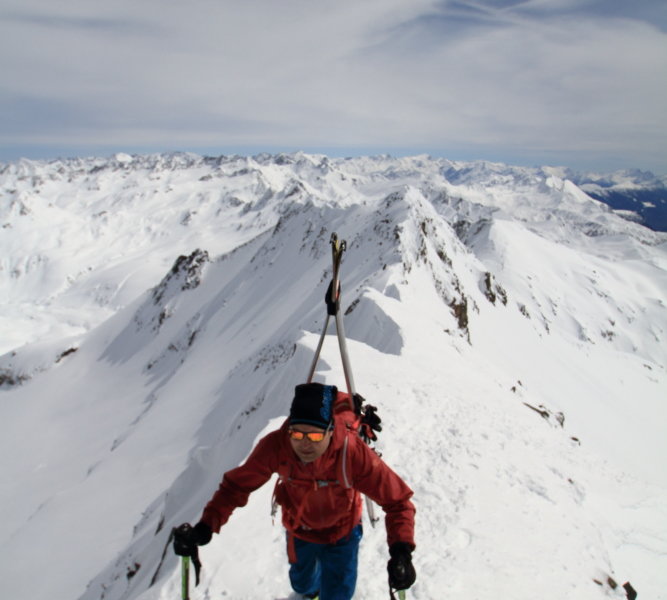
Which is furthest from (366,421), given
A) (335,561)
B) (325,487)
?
(335,561)

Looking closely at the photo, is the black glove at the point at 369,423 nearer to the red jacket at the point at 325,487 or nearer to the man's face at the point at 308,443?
the red jacket at the point at 325,487

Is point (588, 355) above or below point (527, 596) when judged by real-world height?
below

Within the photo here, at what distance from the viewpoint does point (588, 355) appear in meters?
67.7

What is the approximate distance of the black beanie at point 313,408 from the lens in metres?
3.76

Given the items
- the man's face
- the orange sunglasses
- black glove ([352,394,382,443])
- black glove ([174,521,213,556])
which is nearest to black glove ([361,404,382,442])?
black glove ([352,394,382,443])

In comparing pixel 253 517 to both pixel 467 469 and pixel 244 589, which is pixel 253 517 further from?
pixel 467 469

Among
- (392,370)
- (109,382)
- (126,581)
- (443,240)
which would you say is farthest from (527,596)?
(109,382)

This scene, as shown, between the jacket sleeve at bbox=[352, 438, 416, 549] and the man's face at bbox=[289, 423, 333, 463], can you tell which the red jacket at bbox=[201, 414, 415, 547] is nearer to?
the jacket sleeve at bbox=[352, 438, 416, 549]

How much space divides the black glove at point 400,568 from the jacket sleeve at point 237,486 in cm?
140

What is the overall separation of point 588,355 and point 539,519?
7209 cm

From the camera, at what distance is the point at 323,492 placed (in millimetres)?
4281

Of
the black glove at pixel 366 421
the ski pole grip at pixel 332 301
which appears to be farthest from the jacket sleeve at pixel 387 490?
the ski pole grip at pixel 332 301

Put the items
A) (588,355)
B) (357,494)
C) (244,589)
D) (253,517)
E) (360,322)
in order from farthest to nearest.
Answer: (588,355) < (360,322) < (253,517) < (244,589) < (357,494)

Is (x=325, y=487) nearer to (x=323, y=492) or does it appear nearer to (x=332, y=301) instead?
(x=323, y=492)
